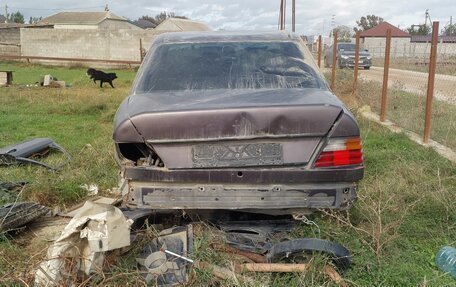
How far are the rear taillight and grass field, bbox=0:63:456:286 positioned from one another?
33cm

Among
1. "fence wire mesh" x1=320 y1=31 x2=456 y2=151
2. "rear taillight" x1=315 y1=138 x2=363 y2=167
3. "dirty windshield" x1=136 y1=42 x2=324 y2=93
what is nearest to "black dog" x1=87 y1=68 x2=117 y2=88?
"fence wire mesh" x1=320 y1=31 x2=456 y2=151

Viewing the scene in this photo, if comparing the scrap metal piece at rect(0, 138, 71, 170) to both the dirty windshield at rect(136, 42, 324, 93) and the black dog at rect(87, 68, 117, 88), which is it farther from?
the black dog at rect(87, 68, 117, 88)

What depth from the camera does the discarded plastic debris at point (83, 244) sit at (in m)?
2.63

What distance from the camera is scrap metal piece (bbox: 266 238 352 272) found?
2852mm

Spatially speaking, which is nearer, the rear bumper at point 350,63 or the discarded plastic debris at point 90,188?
the discarded plastic debris at point 90,188

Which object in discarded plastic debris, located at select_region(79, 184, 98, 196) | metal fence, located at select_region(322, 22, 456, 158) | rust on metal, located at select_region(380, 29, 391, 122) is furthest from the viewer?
rust on metal, located at select_region(380, 29, 391, 122)

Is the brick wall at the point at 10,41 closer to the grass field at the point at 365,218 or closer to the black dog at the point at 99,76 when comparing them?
the black dog at the point at 99,76

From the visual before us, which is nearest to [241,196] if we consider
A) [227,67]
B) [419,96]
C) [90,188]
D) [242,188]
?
[242,188]

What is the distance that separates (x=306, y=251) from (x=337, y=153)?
2.05 feet

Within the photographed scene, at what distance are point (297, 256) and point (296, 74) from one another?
1.51m

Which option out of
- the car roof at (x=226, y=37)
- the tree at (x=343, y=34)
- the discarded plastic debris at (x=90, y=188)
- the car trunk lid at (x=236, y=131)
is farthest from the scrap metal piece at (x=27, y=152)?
the tree at (x=343, y=34)

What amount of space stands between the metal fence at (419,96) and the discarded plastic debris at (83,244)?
Answer: 528 cm

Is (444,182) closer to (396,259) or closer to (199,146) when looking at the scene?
(396,259)

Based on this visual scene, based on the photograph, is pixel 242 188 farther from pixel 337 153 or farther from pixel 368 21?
pixel 368 21
